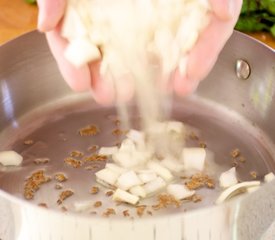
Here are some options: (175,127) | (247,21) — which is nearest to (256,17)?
(247,21)

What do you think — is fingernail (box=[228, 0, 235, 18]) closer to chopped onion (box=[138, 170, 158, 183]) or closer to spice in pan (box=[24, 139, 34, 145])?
chopped onion (box=[138, 170, 158, 183])

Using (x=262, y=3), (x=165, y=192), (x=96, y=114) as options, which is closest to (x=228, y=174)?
(x=165, y=192)

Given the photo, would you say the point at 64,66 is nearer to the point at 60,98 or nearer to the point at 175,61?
the point at 175,61

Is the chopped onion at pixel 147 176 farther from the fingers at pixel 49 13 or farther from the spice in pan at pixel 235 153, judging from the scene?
the fingers at pixel 49 13

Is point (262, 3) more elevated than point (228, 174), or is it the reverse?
point (262, 3)

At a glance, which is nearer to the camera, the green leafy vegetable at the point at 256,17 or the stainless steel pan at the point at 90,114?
the stainless steel pan at the point at 90,114

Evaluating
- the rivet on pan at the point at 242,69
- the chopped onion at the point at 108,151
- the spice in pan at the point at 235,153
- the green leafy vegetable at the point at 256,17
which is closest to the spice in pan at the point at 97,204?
the chopped onion at the point at 108,151
